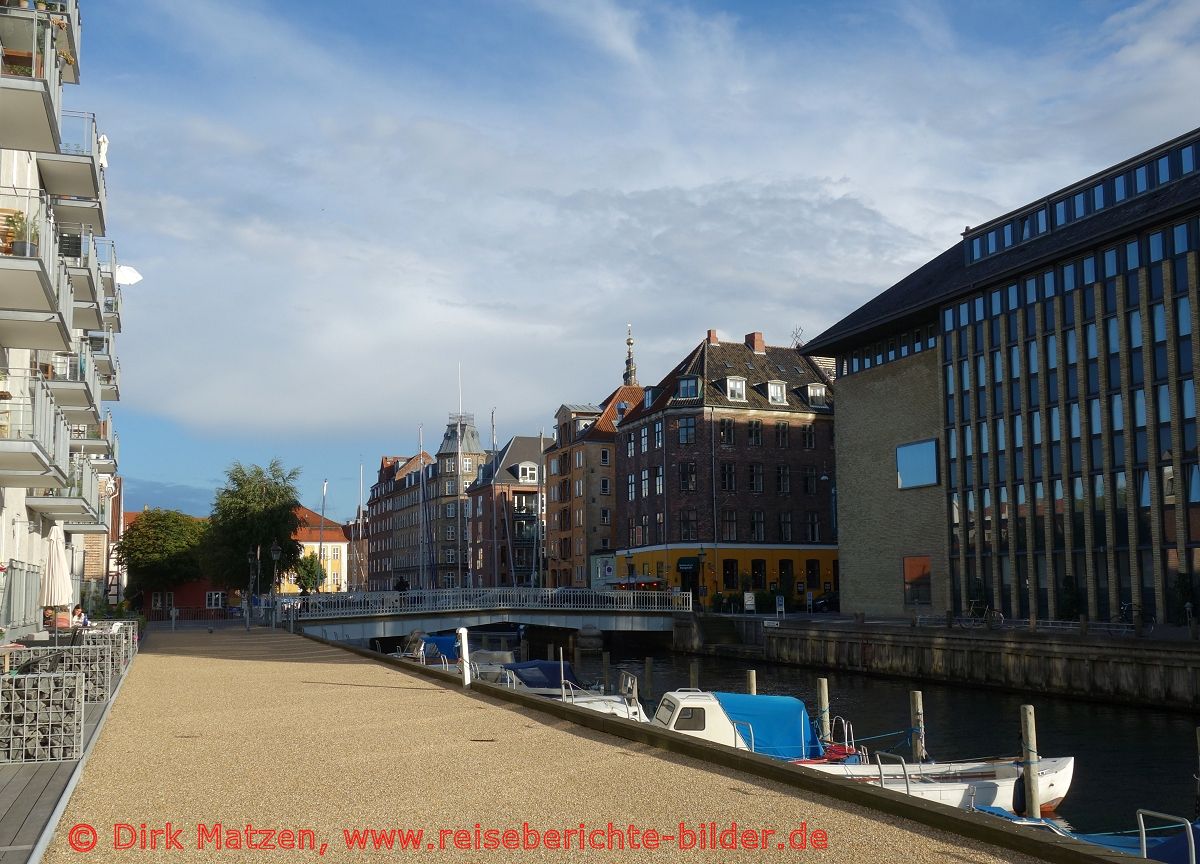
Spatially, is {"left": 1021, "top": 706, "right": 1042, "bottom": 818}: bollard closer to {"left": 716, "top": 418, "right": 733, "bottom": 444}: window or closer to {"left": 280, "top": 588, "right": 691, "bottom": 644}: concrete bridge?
{"left": 280, "top": 588, "right": 691, "bottom": 644}: concrete bridge

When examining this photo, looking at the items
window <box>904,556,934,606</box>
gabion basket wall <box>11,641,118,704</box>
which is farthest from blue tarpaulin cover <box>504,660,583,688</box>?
window <box>904,556,934,606</box>

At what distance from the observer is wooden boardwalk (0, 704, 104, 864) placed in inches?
364

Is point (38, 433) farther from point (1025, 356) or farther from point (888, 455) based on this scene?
point (888, 455)

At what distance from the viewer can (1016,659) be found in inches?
1588

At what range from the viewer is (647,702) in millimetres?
31844

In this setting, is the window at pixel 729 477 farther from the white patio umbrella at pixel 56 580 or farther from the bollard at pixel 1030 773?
the bollard at pixel 1030 773

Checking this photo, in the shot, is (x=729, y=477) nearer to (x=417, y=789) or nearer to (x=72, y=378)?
(x=72, y=378)

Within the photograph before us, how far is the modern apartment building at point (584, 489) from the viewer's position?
99.6m

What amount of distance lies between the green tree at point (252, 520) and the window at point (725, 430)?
27.3 metres

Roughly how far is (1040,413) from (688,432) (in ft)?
107

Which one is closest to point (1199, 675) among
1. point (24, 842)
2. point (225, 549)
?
point (24, 842)

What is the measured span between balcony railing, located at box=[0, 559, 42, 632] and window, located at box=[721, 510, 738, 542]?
176 feet

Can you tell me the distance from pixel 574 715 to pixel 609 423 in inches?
3314

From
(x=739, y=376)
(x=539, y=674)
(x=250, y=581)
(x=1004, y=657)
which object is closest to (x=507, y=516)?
(x=739, y=376)
